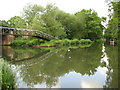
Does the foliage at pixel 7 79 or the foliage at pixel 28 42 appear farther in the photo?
the foliage at pixel 28 42

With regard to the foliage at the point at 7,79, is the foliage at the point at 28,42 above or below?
above

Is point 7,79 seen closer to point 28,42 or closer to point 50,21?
point 28,42

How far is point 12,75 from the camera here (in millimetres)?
5047

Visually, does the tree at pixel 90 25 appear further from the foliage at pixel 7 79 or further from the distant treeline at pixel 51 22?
the foliage at pixel 7 79

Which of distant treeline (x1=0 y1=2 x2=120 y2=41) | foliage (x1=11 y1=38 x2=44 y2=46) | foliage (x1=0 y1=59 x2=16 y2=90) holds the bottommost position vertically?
foliage (x1=0 y1=59 x2=16 y2=90)

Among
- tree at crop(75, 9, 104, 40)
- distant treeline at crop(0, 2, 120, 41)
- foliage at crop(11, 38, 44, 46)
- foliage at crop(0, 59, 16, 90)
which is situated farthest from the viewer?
tree at crop(75, 9, 104, 40)

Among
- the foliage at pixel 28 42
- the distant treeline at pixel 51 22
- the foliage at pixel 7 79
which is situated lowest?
the foliage at pixel 7 79

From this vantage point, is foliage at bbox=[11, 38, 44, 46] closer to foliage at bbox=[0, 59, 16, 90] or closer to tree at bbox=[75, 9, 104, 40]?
tree at bbox=[75, 9, 104, 40]

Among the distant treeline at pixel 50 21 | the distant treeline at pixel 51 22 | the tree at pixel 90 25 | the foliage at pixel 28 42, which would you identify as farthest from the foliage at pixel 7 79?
the tree at pixel 90 25

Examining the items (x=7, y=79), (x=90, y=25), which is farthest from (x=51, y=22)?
(x=7, y=79)

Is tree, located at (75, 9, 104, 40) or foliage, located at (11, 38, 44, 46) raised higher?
tree, located at (75, 9, 104, 40)

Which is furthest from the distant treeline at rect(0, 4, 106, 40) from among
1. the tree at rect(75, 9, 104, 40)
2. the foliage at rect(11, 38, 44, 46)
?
the foliage at rect(11, 38, 44, 46)

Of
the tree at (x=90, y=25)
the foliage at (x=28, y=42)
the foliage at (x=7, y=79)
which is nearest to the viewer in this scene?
the foliage at (x=7, y=79)

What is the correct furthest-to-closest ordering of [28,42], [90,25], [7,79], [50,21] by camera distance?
[90,25], [50,21], [28,42], [7,79]
